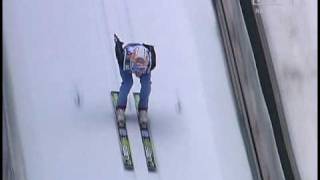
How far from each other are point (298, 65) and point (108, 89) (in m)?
0.46

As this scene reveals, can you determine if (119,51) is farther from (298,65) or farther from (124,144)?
(298,65)

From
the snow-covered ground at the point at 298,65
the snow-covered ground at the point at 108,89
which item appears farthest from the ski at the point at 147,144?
the snow-covered ground at the point at 298,65

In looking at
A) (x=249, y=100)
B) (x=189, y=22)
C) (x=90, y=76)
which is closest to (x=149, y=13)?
(x=189, y=22)

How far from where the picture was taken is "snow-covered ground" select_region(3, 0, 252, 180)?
60.8 inches

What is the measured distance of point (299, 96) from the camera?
1.64 metres

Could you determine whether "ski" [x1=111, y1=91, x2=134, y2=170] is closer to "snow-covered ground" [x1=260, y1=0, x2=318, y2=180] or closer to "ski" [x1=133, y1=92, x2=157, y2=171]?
"ski" [x1=133, y1=92, x2=157, y2=171]

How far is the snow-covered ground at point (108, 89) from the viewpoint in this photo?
154cm

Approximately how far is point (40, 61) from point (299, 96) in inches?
24.7

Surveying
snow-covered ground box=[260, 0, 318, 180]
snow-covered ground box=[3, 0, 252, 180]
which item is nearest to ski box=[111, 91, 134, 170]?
snow-covered ground box=[3, 0, 252, 180]

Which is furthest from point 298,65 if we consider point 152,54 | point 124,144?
point 124,144

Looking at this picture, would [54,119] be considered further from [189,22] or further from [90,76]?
[189,22]

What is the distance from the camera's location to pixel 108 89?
1.58 meters

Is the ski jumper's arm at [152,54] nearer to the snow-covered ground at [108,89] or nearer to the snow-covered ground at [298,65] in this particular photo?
the snow-covered ground at [108,89]

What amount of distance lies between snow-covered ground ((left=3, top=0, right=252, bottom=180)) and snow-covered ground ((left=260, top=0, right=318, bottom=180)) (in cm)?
13
